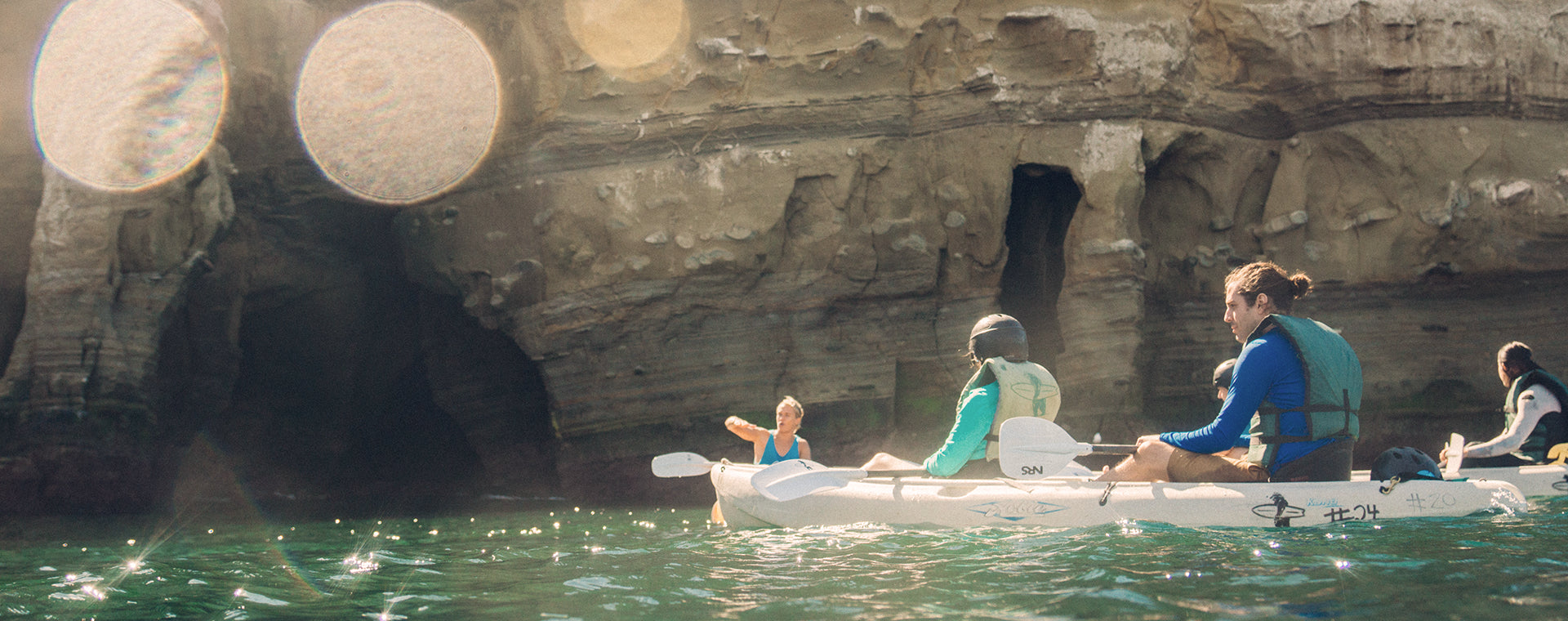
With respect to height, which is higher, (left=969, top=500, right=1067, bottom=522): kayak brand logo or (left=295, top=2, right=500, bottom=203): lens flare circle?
(left=295, top=2, right=500, bottom=203): lens flare circle

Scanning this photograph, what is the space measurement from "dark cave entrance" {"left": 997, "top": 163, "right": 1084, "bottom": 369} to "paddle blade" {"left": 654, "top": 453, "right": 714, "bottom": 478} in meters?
4.96

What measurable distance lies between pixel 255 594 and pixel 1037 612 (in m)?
2.82

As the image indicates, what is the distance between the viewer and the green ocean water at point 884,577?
281 centimetres

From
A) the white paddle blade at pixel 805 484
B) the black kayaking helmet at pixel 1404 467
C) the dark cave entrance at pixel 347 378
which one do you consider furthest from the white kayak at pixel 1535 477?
the dark cave entrance at pixel 347 378

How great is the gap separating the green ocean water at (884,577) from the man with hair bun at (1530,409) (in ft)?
4.24

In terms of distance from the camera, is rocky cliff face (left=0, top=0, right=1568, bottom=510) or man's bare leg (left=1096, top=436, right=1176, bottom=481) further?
rocky cliff face (left=0, top=0, right=1568, bottom=510)

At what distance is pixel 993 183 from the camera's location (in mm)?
9867

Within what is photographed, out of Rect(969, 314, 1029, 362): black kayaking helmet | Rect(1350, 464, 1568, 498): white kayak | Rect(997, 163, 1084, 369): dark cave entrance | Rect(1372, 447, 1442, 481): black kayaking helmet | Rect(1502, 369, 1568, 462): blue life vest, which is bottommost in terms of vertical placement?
Rect(1350, 464, 1568, 498): white kayak

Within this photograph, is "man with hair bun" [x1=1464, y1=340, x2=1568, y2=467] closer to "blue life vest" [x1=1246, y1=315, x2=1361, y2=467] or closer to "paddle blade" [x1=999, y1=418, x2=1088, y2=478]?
"blue life vest" [x1=1246, y1=315, x2=1361, y2=467]

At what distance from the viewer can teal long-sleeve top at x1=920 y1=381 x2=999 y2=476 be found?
4570 mm

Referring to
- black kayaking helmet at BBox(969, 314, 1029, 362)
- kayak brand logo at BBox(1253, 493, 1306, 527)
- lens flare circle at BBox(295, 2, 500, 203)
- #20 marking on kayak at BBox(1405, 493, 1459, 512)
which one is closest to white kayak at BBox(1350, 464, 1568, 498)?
#20 marking on kayak at BBox(1405, 493, 1459, 512)

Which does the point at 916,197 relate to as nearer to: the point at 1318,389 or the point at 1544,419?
the point at 1544,419

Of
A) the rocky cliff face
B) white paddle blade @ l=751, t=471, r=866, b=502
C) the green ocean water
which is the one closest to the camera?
the green ocean water

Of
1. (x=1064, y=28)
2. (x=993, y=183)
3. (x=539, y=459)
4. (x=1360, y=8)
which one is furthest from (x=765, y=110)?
(x=1360, y=8)
